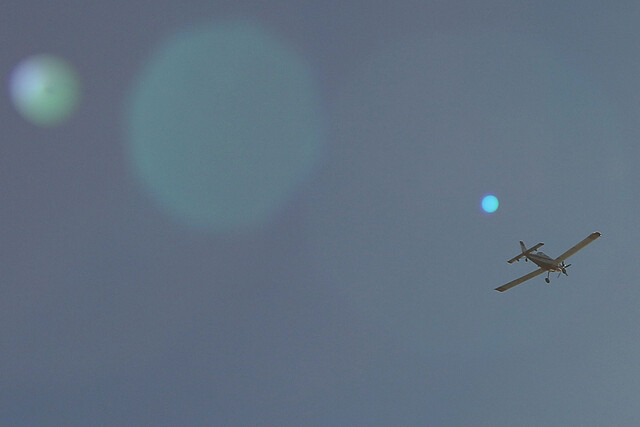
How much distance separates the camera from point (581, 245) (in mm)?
86250

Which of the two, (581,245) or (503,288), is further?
(503,288)

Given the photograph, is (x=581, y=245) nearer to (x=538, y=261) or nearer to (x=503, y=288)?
(x=538, y=261)

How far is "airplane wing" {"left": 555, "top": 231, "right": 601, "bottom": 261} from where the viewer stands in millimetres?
83444

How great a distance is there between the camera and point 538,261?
8738 centimetres

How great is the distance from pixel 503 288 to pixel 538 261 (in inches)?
342

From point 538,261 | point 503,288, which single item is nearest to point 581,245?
point 538,261

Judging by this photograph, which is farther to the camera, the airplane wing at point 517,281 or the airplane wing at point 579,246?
the airplane wing at point 517,281

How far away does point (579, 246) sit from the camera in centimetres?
8644

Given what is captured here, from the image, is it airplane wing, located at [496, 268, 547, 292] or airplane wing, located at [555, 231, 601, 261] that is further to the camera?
airplane wing, located at [496, 268, 547, 292]

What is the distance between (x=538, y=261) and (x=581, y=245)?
6.45 meters

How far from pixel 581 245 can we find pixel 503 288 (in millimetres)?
13864

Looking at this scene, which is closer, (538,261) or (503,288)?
(538,261)

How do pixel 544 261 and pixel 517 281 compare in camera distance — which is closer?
pixel 544 261

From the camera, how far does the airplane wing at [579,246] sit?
83444 millimetres
